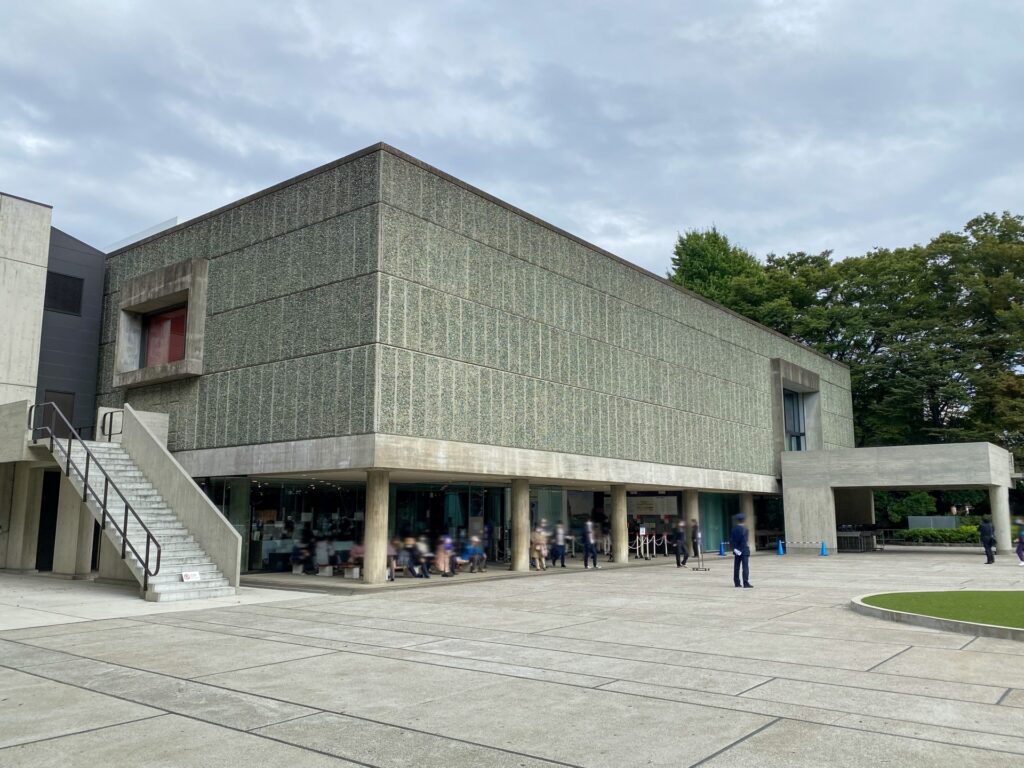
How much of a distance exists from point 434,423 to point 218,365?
7337mm

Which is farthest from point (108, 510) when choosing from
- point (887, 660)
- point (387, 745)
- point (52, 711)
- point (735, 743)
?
point (735, 743)

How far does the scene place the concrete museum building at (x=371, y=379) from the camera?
65.1 ft

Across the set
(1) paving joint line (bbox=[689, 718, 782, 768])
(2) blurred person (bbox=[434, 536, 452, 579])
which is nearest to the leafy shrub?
(2) blurred person (bbox=[434, 536, 452, 579])

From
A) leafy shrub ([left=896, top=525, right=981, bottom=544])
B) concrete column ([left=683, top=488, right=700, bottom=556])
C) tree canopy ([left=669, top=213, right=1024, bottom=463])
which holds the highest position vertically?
tree canopy ([left=669, top=213, right=1024, bottom=463])

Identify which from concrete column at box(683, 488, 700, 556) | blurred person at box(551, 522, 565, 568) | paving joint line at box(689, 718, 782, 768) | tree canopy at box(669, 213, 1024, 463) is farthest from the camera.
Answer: tree canopy at box(669, 213, 1024, 463)

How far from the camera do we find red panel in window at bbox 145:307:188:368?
25.8m

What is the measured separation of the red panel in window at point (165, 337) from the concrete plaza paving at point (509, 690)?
42.3 feet

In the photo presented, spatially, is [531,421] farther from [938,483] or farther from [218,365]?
[938,483]

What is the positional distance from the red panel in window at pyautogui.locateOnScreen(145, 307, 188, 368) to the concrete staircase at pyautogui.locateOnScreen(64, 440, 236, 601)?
4.99 m

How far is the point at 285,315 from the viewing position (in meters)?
21.8

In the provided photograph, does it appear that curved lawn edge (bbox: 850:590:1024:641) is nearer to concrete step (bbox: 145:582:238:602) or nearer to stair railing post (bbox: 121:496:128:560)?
concrete step (bbox: 145:582:238:602)

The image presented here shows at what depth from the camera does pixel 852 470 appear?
3619 cm

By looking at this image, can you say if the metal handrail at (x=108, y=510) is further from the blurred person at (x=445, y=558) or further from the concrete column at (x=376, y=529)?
the blurred person at (x=445, y=558)

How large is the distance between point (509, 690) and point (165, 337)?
2201cm
